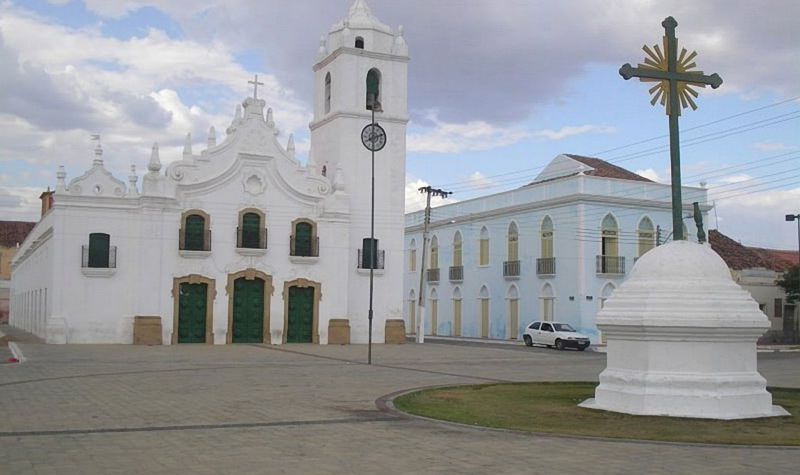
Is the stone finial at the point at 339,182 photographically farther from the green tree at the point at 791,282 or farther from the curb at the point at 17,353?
the green tree at the point at 791,282

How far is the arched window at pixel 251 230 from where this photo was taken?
35.5 m

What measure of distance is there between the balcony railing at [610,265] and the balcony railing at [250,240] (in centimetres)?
1556

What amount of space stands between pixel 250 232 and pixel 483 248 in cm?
1592

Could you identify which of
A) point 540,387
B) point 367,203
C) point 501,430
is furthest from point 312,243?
point 501,430

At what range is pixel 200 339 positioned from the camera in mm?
34562

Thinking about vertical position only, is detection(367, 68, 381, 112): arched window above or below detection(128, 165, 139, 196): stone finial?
above

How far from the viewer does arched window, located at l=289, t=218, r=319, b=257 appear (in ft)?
120

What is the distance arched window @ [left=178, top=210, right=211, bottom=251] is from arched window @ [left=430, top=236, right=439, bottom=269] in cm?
1974

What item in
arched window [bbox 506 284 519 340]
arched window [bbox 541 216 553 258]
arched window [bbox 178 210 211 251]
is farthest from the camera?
arched window [bbox 506 284 519 340]

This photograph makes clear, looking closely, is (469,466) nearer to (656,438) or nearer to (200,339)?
(656,438)

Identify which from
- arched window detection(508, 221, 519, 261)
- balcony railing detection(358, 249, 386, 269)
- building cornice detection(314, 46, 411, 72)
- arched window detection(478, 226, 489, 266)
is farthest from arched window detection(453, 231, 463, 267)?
building cornice detection(314, 46, 411, 72)

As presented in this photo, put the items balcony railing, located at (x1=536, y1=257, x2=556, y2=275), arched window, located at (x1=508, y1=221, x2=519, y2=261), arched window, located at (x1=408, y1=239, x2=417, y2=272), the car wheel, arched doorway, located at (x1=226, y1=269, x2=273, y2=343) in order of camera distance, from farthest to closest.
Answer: arched window, located at (x1=408, y1=239, x2=417, y2=272)
arched window, located at (x1=508, y1=221, x2=519, y2=261)
balcony railing, located at (x1=536, y1=257, x2=556, y2=275)
the car wheel
arched doorway, located at (x1=226, y1=269, x2=273, y2=343)

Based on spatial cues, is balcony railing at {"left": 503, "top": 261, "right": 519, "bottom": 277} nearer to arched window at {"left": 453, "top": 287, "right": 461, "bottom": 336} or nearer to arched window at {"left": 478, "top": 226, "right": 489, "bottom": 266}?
arched window at {"left": 478, "top": 226, "right": 489, "bottom": 266}

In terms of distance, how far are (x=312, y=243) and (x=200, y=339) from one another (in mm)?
5971
